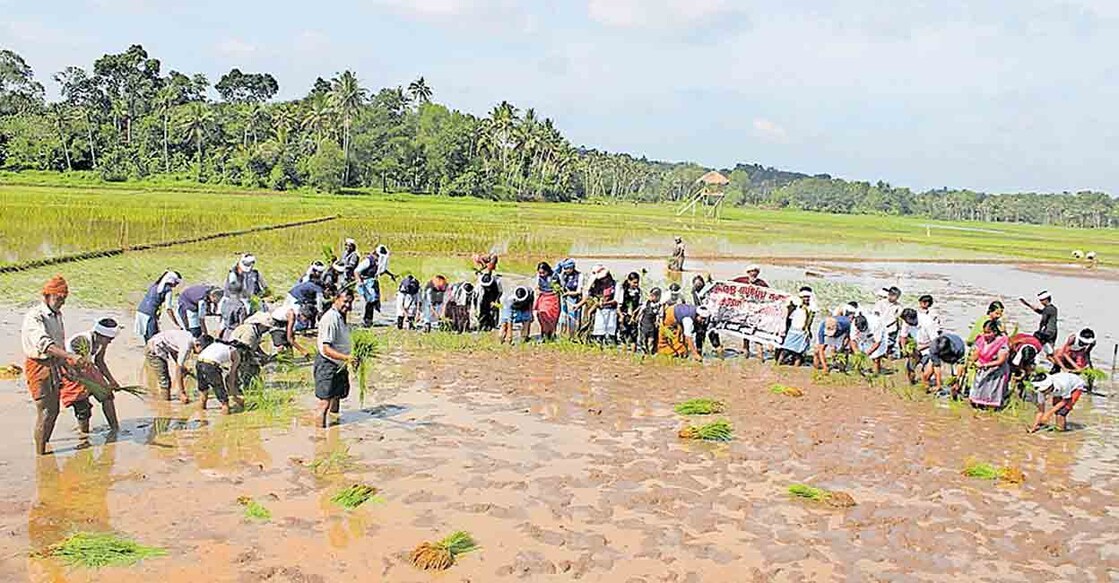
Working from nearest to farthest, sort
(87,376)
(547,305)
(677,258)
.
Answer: (87,376) → (547,305) → (677,258)

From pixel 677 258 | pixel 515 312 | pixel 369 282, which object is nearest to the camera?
pixel 515 312

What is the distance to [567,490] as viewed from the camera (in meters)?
7.10

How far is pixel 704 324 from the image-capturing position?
44.0 ft

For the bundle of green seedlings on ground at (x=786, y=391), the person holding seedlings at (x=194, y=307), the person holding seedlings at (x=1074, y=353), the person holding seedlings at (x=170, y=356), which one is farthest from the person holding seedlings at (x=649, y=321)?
the person holding seedlings at (x=170, y=356)

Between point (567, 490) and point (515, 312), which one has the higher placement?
point (515, 312)

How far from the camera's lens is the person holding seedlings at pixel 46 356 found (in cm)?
700

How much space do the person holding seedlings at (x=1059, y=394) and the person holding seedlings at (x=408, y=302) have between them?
8.63m

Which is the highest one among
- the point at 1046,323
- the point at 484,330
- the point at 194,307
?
the point at 1046,323

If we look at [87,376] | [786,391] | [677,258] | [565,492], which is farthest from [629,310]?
[677,258]

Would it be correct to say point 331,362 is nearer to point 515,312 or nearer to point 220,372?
point 220,372

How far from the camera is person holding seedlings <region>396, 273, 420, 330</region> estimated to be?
1383cm

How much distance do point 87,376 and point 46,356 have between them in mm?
475

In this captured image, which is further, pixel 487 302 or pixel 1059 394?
pixel 487 302

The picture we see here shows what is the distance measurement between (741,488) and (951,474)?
2134 millimetres
